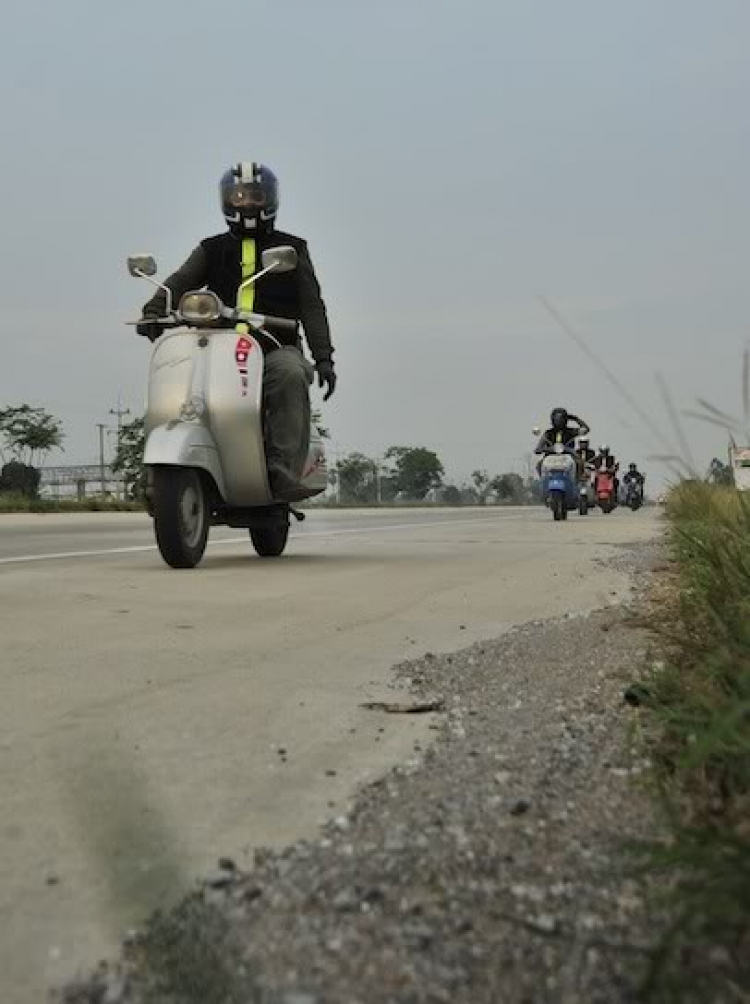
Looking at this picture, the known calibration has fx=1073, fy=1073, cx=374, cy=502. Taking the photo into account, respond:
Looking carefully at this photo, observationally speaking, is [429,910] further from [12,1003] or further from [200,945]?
[12,1003]

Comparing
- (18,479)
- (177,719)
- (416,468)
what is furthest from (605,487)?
(416,468)

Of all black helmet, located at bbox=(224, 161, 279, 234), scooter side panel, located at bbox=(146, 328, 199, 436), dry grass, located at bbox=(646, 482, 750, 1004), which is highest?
black helmet, located at bbox=(224, 161, 279, 234)

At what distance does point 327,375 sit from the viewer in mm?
5598

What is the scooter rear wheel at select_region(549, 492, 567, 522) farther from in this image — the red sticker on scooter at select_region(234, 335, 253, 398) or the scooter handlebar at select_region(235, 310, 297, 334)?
the red sticker on scooter at select_region(234, 335, 253, 398)

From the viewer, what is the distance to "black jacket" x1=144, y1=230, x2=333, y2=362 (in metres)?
5.60

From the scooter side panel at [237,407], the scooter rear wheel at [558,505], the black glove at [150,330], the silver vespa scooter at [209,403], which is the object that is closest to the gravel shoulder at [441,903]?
the silver vespa scooter at [209,403]

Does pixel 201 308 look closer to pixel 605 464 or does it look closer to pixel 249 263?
pixel 249 263

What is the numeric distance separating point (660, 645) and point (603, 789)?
1.04 m

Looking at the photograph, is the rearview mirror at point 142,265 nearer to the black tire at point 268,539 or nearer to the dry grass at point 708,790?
the black tire at point 268,539

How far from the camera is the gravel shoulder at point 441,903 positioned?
809 mm

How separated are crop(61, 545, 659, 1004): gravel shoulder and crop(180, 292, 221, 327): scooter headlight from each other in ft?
13.2

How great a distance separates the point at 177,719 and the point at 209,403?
3.55m

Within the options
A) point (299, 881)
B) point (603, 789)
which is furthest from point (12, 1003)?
point (603, 789)


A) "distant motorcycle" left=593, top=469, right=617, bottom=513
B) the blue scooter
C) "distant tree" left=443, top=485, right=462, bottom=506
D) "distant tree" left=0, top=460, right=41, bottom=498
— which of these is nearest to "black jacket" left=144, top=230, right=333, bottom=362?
the blue scooter
